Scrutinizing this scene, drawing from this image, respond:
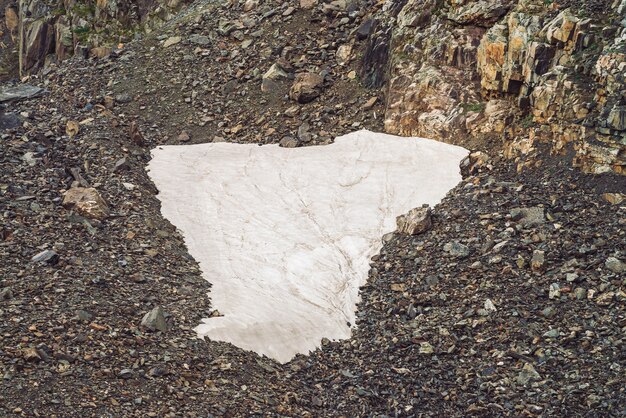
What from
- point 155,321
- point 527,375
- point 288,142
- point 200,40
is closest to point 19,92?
point 200,40

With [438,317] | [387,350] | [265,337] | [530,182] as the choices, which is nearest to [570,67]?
[530,182]

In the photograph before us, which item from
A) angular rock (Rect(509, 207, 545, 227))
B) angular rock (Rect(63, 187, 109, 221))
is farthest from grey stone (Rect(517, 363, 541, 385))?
angular rock (Rect(63, 187, 109, 221))

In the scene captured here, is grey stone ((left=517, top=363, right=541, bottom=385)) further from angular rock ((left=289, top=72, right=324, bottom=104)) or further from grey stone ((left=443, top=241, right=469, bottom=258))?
angular rock ((left=289, top=72, right=324, bottom=104))

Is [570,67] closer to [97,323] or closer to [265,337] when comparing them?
[265,337]

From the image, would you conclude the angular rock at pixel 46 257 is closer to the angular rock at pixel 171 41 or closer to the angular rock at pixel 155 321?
the angular rock at pixel 155 321

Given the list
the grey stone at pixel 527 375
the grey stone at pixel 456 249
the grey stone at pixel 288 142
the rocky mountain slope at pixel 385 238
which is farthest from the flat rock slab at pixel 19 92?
the grey stone at pixel 527 375

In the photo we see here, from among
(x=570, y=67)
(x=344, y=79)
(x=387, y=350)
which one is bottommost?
(x=387, y=350)

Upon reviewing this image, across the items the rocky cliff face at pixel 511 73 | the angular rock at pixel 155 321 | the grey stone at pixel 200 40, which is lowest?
the angular rock at pixel 155 321
